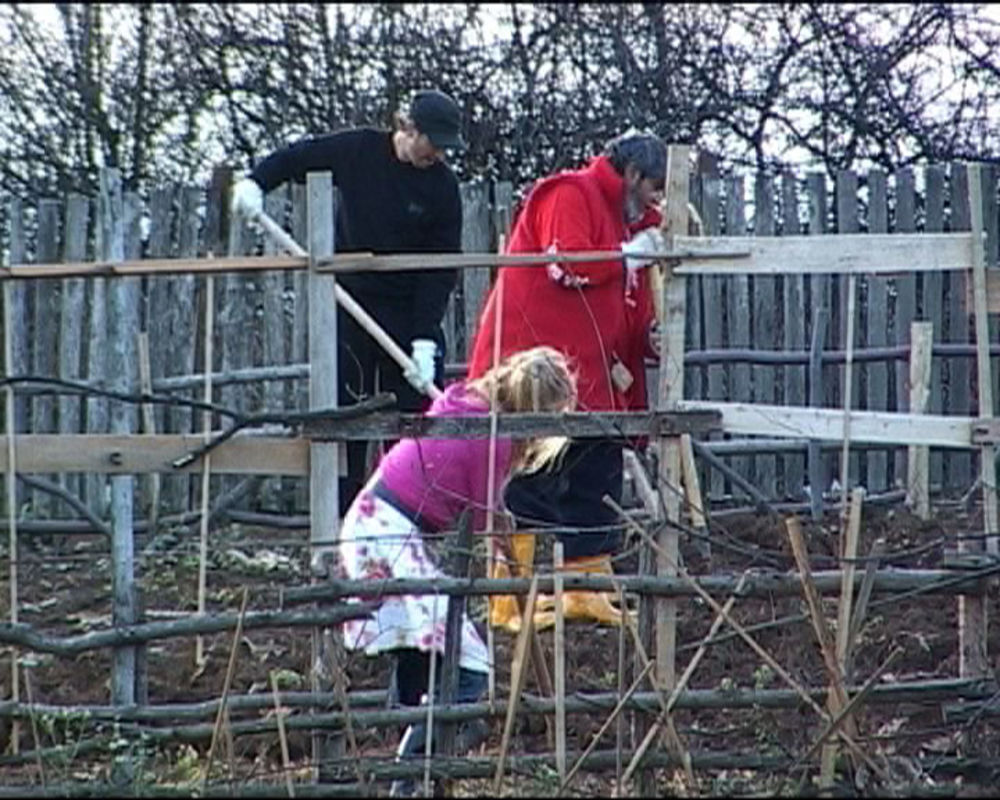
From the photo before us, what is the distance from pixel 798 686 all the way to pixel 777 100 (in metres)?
9.03

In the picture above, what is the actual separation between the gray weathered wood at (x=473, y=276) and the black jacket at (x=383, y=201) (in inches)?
113

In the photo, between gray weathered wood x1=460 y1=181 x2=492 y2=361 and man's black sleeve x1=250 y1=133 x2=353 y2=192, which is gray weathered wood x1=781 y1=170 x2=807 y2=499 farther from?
man's black sleeve x1=250 y1=133 x2=353 y2=192

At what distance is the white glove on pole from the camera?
17.9 feet

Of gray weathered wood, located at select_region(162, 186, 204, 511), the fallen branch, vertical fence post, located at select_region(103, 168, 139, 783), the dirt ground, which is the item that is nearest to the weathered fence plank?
the dirt ground

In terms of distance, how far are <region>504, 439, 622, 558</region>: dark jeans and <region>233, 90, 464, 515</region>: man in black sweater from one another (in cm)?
52

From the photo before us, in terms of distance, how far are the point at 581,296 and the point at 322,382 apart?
1655mm

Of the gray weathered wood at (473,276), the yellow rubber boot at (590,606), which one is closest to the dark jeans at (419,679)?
the yellow rubber boot at (590,606)

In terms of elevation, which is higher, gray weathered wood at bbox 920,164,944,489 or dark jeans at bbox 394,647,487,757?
gray weathered wood at bbox 920,164,944,489

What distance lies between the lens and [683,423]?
17.8 feet

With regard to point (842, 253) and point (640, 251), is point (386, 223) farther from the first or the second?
point (842, 253)

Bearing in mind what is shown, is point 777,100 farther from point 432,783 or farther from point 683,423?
point 432,783

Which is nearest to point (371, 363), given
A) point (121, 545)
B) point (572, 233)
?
point (572, 233)

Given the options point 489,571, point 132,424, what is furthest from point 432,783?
point 132,424

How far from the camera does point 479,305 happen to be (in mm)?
9867
